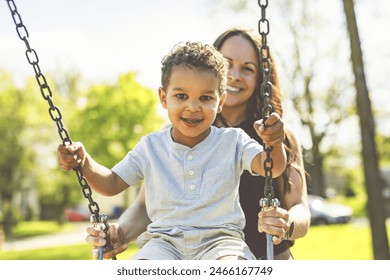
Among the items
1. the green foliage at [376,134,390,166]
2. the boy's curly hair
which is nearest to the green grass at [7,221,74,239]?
the green foliage at [376,134,390,166]

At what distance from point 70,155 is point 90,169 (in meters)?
0.12

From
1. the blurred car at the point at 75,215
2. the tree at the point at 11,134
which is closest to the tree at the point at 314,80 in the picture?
the tree at the point at 11,134

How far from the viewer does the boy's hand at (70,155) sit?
2.20m

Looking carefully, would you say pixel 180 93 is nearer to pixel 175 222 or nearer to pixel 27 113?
pixel 175 222

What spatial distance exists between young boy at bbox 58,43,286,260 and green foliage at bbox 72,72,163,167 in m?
16.8

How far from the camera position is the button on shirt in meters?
2.21

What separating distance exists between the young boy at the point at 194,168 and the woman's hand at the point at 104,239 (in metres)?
0.17

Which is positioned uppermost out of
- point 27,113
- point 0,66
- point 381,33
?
point 0,66

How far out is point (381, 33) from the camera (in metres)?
12.3

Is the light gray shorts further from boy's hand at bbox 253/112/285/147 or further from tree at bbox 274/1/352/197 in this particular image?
tree at bbox 274/1/352/197
